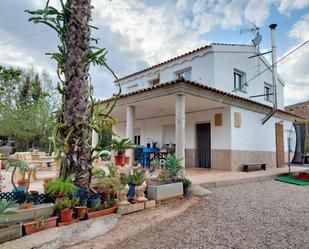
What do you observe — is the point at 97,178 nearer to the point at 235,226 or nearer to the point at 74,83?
the point at 74,83

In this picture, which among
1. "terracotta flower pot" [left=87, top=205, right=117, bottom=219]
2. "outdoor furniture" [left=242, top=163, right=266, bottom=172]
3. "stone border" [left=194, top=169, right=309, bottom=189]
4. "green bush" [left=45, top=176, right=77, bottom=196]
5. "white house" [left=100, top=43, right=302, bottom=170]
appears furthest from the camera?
"outdoor furniture" [left=242, top=163, right=266, bottom=172]

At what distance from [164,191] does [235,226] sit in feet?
6.25

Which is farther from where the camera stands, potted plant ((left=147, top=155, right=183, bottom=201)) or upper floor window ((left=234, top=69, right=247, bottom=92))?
upper floor window ((left=234, top=69, right=247, bottom=92))

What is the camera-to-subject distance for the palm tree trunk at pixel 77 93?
4168 mm

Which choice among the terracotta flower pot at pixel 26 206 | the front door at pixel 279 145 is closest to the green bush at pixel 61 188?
the terracotta flower pot at pixel 26 206

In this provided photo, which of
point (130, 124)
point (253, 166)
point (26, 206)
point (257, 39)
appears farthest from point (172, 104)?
point (257, 39)

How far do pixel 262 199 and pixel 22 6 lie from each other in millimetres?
9237

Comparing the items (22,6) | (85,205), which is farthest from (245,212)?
(22,6)

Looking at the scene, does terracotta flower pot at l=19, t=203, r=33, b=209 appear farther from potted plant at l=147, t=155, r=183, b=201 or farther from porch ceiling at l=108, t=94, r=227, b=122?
porch ceiling at l=108, t=94, r=227, b=122

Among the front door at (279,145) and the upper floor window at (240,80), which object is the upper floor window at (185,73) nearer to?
the upper floor window at (240,80)

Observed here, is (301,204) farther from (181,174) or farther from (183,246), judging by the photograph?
(183,246)

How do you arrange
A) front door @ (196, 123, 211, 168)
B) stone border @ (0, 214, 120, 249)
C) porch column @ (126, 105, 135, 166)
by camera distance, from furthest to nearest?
front door @ (196, 123, 211, 168) < porch column @ (126, 105, 135, 166) < stone border @ (0, 214, 120, 249)

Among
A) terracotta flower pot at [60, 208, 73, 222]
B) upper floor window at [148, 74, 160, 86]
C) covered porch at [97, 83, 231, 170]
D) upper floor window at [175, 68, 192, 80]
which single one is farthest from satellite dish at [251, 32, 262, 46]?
Answer: terracotta flower pot at [60, 208, 73, 222]

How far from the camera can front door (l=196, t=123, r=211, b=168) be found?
10508 mm
